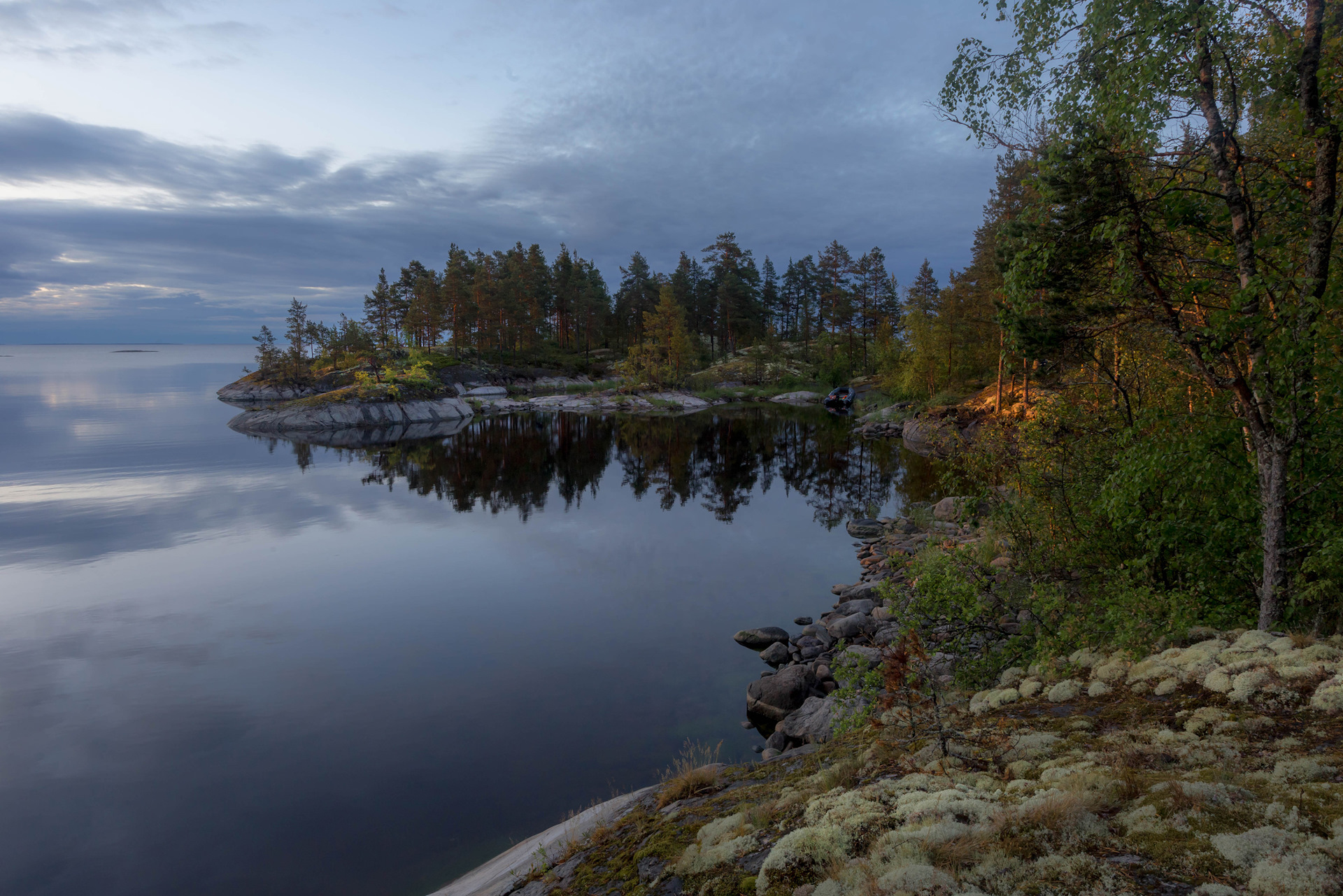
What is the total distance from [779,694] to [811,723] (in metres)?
1.30

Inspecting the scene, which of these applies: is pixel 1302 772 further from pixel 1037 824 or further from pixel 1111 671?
pixel 1111 671

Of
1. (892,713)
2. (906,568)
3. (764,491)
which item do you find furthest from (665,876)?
(764,491)

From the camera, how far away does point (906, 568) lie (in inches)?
420

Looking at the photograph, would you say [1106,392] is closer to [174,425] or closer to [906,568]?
[906,568]

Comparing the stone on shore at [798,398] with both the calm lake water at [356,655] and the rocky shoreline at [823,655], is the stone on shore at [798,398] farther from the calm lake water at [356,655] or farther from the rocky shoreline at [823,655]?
the rocky shoreline at [823,655]

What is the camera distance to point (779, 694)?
1228cm

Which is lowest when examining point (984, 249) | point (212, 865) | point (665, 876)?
point (212, 865)

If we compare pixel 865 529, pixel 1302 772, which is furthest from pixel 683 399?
pixel 1302 772

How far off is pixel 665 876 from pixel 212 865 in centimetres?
752

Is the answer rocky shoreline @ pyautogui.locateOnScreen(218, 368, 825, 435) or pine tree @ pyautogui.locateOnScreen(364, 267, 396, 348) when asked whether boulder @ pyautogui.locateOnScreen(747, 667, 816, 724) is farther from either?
pine tree @ pyautogui.locateOnScreen(364, 267, 396, 348)

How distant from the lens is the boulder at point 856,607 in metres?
16.7

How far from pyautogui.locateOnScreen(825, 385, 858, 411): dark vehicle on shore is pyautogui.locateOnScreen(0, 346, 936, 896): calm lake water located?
136ft

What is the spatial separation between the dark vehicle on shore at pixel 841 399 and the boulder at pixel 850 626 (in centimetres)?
6197

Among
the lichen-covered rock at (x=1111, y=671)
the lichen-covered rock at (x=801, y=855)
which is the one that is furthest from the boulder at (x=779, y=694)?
the lichen-covered rock at (x=801, y=855)
